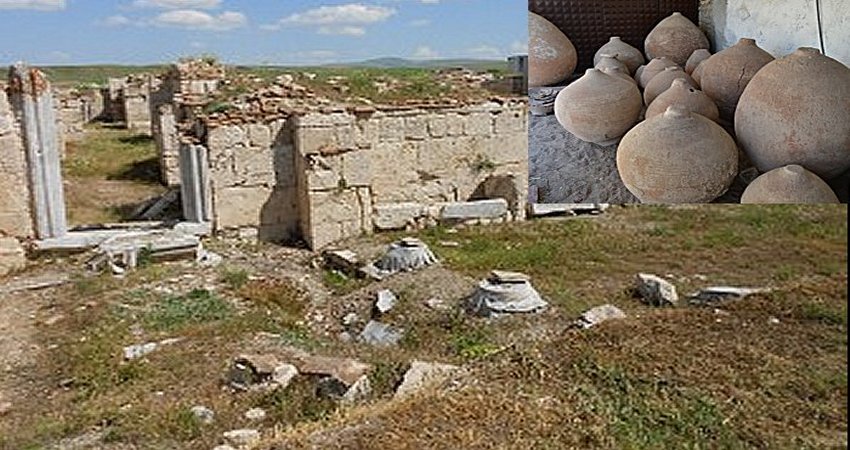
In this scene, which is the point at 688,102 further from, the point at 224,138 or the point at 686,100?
the point at 224,138

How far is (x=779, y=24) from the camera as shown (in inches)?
36.8

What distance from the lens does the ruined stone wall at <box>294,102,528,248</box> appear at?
6.17 meters

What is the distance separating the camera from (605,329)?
3666 millimetres

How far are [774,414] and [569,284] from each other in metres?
2.44

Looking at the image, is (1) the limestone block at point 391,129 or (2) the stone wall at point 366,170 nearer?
(2) the stone wall at point 366,170

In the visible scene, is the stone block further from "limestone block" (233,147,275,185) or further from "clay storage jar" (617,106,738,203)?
"clay storage jar" (617,106,738,203)

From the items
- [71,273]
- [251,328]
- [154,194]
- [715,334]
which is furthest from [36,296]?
[715,334]

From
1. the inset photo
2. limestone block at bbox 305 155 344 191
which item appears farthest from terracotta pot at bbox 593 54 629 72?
limestone block at bbox 305 155 344 191

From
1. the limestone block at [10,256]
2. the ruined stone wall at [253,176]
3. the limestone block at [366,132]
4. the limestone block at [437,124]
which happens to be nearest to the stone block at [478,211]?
the limestone block at [437,124]

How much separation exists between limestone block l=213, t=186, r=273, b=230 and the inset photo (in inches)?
211

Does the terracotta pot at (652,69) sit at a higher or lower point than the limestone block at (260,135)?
higher


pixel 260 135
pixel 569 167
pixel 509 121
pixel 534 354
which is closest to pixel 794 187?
pixel 569 167

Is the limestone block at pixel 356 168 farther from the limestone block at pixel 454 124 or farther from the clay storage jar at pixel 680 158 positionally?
the clay storage jar at pixel 680 158

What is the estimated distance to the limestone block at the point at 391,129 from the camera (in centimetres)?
654
